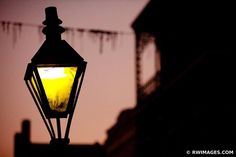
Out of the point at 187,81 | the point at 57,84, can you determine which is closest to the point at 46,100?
the point at 57,84

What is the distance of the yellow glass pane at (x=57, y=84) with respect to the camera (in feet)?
15.8

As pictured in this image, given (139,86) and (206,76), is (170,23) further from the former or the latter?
(206,76)

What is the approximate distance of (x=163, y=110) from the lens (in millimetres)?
23422

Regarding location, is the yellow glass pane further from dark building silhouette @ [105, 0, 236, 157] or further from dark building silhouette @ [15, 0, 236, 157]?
dark building silhouette @ [105, 0, 236, 157]

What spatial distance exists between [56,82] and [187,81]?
15172 mm

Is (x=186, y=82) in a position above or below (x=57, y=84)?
above

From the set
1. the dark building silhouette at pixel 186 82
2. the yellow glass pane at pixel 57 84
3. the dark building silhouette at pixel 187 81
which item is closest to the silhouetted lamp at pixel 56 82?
the yellow glass pane at pixel 57 84

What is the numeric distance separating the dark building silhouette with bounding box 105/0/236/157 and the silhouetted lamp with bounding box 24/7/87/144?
12082 mm

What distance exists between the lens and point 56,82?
4.82m

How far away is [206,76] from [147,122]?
23.5ft

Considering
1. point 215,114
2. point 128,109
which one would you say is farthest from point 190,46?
point 128,109

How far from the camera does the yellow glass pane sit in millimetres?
4805

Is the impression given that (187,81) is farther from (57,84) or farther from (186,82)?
(57,84)

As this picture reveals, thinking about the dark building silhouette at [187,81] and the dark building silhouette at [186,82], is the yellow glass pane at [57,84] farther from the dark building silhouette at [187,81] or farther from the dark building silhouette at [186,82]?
the dark building silhouette at [187,81]
